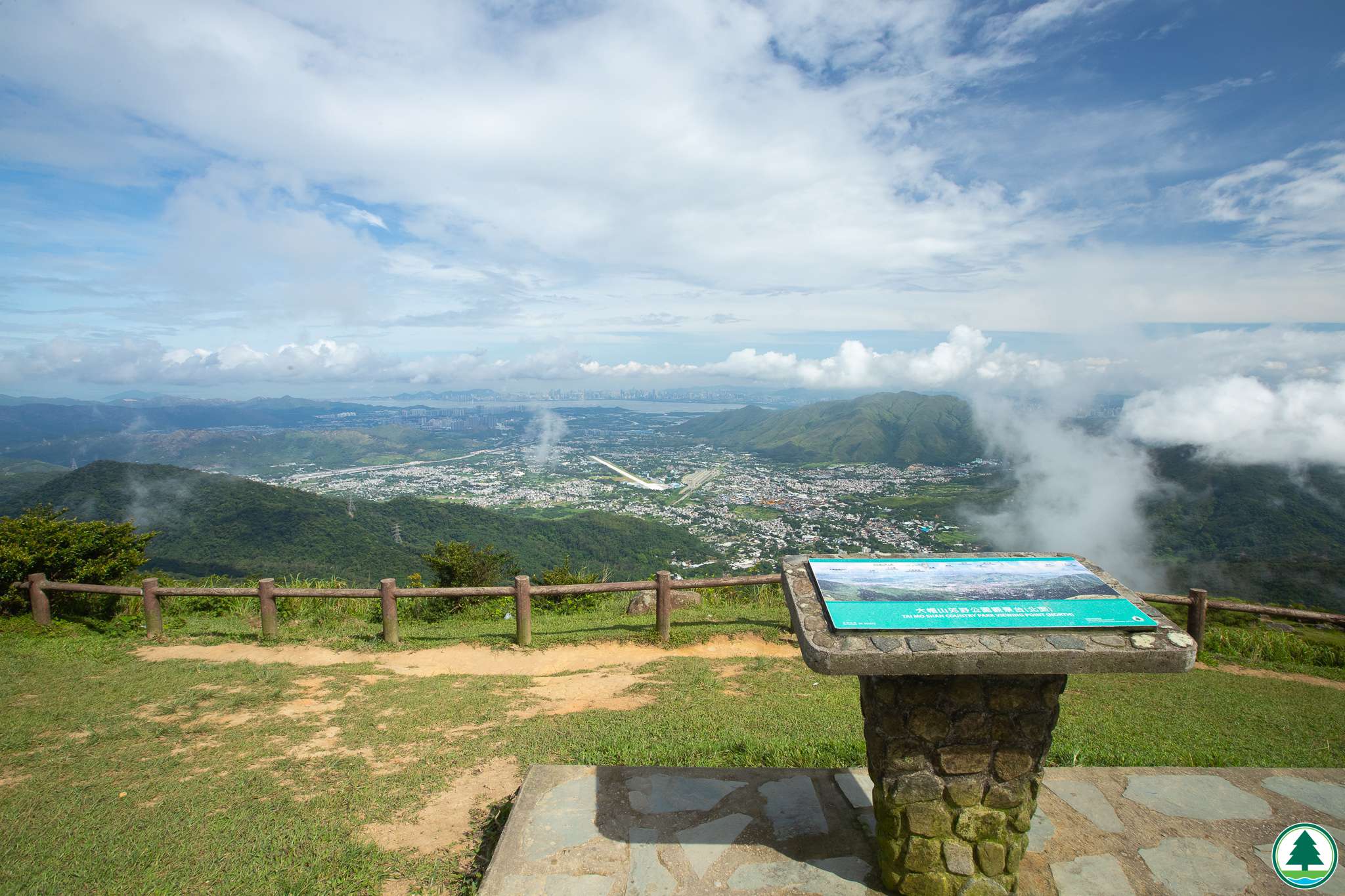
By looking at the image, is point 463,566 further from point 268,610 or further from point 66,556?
point 66,556

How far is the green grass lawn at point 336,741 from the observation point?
3512 millimetres

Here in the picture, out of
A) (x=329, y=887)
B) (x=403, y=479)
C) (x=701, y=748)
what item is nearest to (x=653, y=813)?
(x=701, y=748)

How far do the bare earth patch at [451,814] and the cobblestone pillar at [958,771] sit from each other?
8.67 feet

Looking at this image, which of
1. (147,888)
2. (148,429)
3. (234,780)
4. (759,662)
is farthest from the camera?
(148,429)

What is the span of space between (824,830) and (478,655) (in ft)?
17.4

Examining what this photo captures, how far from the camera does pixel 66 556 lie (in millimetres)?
8492

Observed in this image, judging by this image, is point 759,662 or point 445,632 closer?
point 759,662

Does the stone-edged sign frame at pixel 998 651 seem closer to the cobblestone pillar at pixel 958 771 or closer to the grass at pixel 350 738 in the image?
the cobblestone pillar at pixel 958 771

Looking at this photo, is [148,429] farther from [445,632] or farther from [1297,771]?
[1297,771]

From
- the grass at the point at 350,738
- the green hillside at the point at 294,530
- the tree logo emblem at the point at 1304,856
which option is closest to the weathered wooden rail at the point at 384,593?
the grass at the point at 350,738

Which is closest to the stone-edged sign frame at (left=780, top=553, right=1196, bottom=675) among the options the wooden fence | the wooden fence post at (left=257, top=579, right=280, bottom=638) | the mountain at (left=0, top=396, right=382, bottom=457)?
the wooden fence

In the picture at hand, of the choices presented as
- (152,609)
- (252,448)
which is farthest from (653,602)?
(252,448)

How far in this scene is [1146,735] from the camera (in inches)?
202

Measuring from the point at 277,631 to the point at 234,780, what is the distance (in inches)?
163
